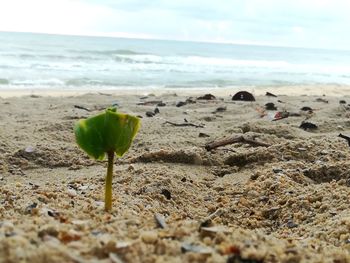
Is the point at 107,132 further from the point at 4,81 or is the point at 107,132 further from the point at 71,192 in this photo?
the point at 4,81

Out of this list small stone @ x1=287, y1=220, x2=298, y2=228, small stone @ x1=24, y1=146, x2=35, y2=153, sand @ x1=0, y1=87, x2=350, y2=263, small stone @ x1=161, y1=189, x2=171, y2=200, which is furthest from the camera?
small stone @ x1=24, y1=146, x2=35, y2=153

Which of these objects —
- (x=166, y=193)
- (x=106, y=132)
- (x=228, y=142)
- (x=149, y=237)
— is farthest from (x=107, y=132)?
(x=228, y=142)

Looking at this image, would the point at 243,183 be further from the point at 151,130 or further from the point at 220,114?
the point at 220,114

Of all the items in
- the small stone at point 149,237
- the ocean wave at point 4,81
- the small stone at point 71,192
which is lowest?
the ocean wave at point 4,81

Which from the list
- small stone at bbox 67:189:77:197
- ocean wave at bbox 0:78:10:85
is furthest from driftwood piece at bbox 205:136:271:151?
ocean wave at bbox 0:78:10:85

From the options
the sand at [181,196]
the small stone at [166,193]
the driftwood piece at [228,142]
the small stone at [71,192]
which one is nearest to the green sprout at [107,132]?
the sand at [181,196]

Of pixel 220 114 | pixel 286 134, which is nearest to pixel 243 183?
pixel 286 134

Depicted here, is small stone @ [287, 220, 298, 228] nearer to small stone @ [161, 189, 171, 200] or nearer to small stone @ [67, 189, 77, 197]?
small stone @ [161, 189, 171, 200]

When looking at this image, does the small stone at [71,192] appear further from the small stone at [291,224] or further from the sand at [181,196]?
the small stone at [291,224]
